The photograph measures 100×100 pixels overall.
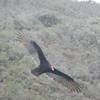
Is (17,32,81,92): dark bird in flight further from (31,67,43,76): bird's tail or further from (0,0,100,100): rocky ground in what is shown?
(0,0,100,100): rocky ground

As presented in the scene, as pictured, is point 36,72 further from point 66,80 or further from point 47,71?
point 66,80

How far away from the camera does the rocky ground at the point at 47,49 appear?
7.64 meters

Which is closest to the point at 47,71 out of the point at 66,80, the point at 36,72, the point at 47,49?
the point at 36,72

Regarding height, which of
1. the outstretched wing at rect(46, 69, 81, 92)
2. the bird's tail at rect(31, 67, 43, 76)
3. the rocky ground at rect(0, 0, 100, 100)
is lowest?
the rocky ground at rect(0, 0, 100, 100)

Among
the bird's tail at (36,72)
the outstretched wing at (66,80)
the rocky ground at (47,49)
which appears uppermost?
the bird's tail at (36,72)

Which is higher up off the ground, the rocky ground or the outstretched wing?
the outstretched wing

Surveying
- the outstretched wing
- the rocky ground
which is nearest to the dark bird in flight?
the outstretched wing

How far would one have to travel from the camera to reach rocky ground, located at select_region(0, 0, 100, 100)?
7.64 meters

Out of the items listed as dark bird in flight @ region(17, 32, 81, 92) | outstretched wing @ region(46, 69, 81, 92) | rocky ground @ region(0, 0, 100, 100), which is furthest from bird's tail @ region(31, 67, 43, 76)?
rocky ground @ region(0, 0, 100, 100)

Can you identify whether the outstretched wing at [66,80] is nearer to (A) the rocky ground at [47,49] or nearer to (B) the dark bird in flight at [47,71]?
(B) the dark bird in flight at [47,71]

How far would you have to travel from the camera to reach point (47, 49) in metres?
10.5

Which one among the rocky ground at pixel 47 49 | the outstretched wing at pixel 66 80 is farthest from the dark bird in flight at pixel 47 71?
the rocky ground at pixel 47 49

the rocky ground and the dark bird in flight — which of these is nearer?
the dark bird in flight

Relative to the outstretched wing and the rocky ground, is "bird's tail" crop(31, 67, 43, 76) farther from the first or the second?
the rocky ground
